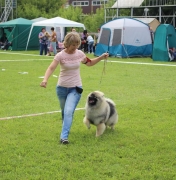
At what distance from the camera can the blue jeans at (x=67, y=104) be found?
20.8 ft

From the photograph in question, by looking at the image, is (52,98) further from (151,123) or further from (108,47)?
(108,47)

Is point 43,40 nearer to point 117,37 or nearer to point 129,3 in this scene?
point 117,37

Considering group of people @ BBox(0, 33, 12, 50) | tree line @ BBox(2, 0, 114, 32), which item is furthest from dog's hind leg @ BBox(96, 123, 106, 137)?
tree line @ BBox(2, 0, 114, 32)

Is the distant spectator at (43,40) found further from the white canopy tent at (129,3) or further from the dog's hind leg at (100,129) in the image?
the dog's hind leg at (100,129)

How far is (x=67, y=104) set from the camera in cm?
641

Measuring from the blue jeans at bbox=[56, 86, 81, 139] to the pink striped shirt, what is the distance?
0.34 feet

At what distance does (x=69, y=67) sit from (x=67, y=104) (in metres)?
0.57

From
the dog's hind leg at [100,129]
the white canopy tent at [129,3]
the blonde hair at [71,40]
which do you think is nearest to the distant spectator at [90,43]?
the white canopy tent at [129,3]

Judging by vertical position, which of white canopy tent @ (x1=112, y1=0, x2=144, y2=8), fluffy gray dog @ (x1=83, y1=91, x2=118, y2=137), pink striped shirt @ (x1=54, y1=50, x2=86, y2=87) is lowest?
fluffy gray dog @ (x1=83, y1=91, x2=118, y2=137)

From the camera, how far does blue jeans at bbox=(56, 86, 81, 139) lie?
20.8 feet

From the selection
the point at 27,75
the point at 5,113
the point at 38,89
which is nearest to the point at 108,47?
the point at 27,75

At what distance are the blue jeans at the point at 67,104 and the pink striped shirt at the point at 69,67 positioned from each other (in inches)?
4.1

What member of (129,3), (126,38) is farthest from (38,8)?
(126,38)

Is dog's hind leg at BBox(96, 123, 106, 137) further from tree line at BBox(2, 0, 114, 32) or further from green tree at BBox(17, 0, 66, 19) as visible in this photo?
green tree at BBox(17, 0, 66, 19)
